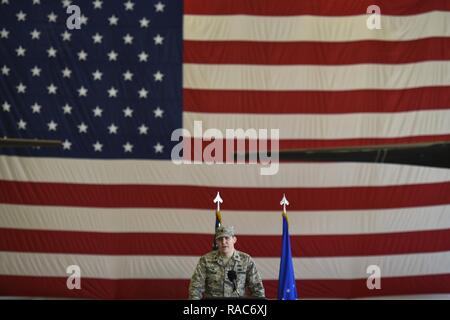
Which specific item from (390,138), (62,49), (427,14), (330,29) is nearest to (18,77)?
(62,49)

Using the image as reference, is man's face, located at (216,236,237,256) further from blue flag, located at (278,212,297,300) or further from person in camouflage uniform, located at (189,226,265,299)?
blue flag, located at (278,212,297,300)

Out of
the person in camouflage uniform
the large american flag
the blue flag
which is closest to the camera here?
the person in camouflage uniform

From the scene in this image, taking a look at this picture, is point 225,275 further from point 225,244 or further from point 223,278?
point 225,244

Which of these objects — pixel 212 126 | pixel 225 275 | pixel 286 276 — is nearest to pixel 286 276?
pixel 286 276

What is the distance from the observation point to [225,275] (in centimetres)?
412

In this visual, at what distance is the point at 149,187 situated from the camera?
562 cm

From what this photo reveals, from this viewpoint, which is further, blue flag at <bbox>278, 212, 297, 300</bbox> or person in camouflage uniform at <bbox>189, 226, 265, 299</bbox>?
blue flag at <bbox>278, 212, 297, 300</bbox>

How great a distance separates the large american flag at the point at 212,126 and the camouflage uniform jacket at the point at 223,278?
142 centimetres

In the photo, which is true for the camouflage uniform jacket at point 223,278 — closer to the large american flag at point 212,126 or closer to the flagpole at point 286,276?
the flagpole at point 286,276

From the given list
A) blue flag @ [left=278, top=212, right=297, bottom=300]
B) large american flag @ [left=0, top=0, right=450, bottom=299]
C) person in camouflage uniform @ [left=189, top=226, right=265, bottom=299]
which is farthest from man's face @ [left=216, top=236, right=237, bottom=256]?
large american flag @ [left=0, top=0, right=450, bottom=299]

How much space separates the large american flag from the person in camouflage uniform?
1.42 metres

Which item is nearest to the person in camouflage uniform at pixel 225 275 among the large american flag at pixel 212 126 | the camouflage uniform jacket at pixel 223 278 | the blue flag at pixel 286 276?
the camouflage uniform jacket at pixel 223 278

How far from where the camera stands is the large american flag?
5.60 metres

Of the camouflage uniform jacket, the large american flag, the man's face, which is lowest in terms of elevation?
the camouflage uniform jacket
